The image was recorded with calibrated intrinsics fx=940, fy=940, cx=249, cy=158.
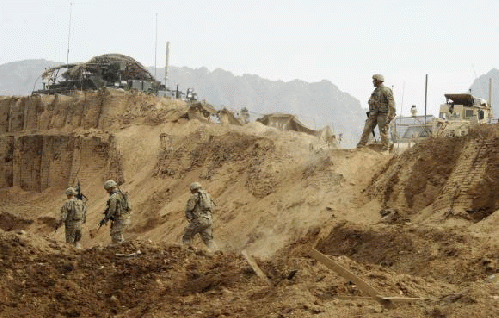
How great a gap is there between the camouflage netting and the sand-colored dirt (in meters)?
2.37

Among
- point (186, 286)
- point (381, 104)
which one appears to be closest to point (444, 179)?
point (381, 104)

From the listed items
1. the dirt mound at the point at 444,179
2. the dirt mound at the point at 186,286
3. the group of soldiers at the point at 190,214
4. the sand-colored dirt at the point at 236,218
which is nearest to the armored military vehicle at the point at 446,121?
the sand-colored dirt at the point at 236,218

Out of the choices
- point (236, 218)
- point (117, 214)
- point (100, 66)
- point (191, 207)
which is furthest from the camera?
point (100, 66)

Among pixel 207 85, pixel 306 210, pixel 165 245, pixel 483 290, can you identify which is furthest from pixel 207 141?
pixel 207 85

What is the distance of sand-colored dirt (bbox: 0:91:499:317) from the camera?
1180 centimetres

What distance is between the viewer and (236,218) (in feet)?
73.6

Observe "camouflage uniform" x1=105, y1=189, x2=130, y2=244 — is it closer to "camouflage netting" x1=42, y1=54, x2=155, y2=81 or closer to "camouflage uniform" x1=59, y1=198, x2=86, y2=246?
"camouflage uniform" x1=59, y1=198, x2=86, y2=246

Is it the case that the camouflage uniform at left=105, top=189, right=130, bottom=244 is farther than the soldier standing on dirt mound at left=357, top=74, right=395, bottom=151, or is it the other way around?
the soldier standing on dirt mound at left=357, top=74, right=395, bottom=151

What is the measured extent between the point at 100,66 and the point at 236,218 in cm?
1605

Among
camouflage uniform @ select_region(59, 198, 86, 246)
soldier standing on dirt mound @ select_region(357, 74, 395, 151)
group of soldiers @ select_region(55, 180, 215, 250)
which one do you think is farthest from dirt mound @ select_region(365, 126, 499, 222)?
camouflage uniform @ select_region(59, 198, 86, 246)

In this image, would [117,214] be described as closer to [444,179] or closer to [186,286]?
[186,286]

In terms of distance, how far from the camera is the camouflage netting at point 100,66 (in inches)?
1447

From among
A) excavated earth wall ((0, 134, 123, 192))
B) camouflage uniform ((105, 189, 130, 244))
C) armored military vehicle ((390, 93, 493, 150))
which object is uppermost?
armored military vehicle ((390, 93, 493, 150))

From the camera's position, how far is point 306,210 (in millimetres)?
20688
